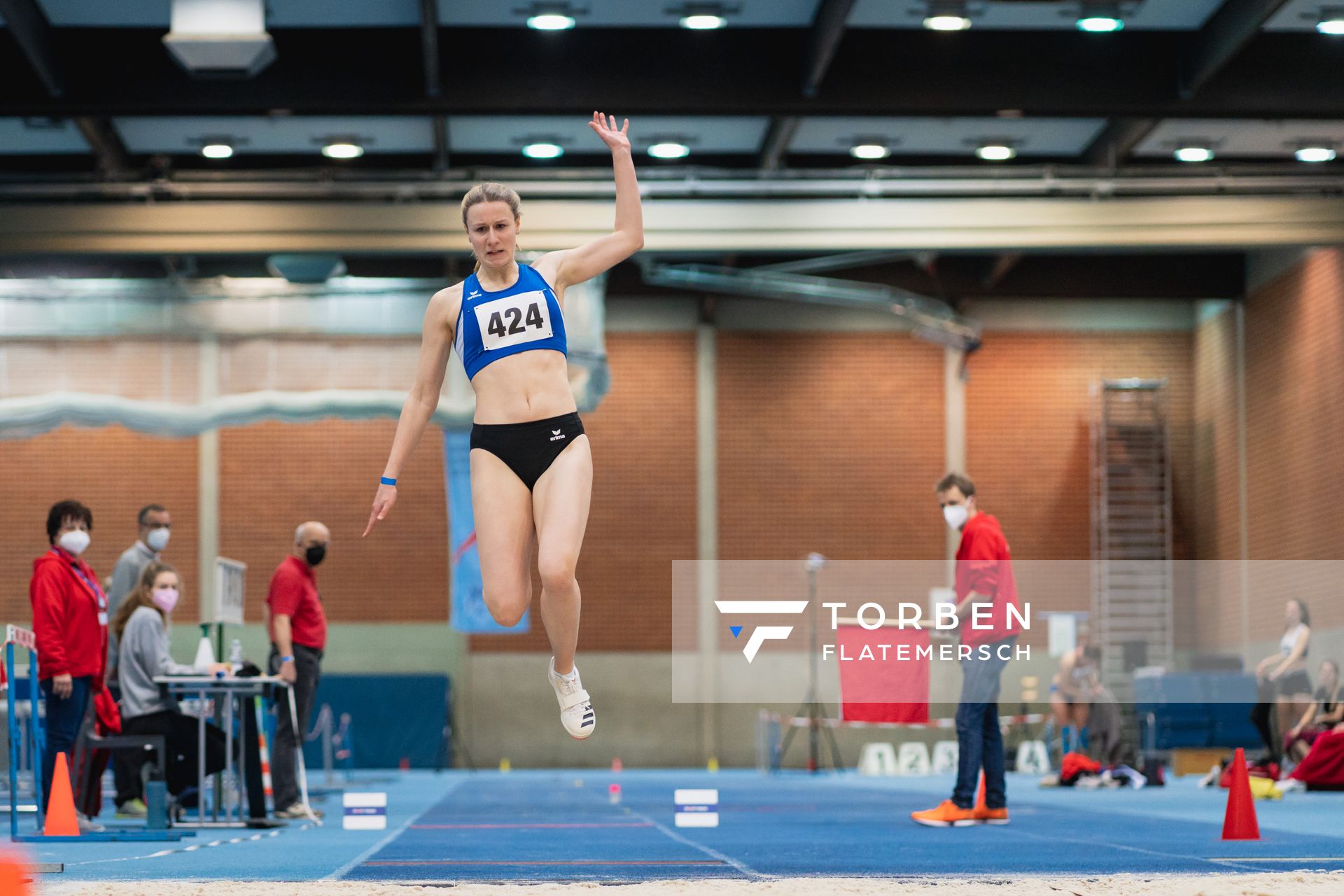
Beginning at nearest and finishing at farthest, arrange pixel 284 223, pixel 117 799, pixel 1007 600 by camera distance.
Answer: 1. pixel 1007 600
2. pixel 117 799
3. pixel 284 223

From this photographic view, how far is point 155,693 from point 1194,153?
12.2 meters

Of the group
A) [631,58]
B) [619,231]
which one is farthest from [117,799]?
[631,58]

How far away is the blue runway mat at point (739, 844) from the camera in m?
6.00


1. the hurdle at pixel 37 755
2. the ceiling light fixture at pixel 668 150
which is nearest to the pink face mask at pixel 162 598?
the hurdle at pixel 37 755

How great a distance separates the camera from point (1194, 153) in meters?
16.5

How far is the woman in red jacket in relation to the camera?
325 inches

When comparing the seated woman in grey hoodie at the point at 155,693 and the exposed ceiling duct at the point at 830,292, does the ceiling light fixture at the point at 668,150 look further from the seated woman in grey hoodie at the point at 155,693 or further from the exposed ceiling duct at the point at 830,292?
the seated woman in grey hoodie at the point at 155,693

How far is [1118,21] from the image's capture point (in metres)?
12.7

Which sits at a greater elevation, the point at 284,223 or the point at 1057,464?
the point at 284,223

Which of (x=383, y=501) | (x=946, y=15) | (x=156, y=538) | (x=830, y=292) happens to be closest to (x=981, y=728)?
(x=383, y=501)

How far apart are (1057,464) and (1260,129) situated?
773 centimetres

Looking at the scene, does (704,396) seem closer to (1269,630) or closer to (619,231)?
(1269,630)

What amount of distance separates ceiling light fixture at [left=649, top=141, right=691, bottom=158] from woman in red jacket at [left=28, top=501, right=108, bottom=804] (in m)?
8.64

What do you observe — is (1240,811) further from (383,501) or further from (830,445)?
(830,445)
